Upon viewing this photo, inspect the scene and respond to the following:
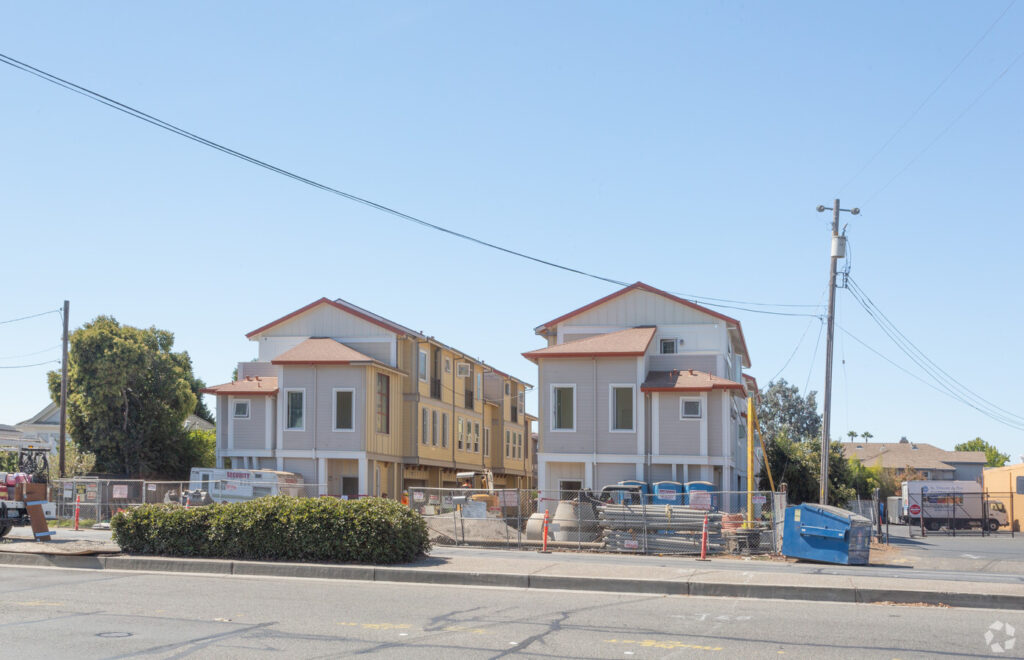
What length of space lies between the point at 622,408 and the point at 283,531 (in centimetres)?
2147

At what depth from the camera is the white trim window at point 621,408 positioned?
118 ft

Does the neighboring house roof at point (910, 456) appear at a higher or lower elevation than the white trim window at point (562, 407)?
lower

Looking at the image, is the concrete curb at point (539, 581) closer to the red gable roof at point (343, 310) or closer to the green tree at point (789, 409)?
the red gable roof at point (343, 310)

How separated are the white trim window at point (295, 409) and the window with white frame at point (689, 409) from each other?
1593 centimetres

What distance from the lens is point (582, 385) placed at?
36.7 m

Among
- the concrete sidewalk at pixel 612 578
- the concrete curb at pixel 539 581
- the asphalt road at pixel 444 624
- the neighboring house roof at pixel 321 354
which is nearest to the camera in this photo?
the asphalt road at pixel 444 624

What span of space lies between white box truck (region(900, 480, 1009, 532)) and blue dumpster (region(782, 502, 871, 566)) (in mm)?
30467

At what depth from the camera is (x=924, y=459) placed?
9788 cm

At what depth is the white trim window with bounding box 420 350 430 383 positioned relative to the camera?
46625 mm

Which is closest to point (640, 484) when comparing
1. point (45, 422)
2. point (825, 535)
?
point (825, 535)

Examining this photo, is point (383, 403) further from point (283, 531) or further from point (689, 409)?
point (283, 531)

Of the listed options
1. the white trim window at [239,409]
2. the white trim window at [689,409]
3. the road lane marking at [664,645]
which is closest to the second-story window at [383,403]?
the white trim window at [239,409]

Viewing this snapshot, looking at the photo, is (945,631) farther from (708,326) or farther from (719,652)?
(708,326)

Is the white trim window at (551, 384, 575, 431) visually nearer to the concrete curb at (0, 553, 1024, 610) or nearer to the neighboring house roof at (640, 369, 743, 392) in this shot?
the neighboring house roof at (640, 369, 743, 392)
